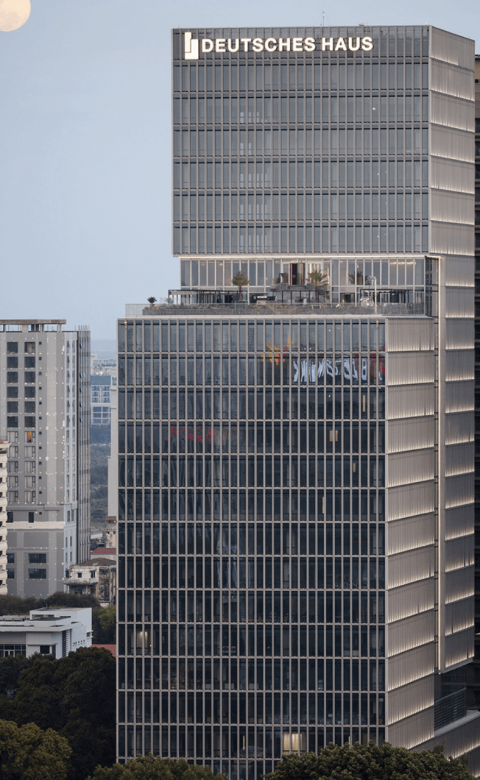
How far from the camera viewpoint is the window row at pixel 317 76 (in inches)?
7559

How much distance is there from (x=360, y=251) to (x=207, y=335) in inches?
1210

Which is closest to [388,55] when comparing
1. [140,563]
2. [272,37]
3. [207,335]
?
[272,37]

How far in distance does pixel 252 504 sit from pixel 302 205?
46.4 m

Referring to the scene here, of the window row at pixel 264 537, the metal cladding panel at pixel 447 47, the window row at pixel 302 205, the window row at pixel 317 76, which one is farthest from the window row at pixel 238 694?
the metal cladding panel at pixel 447 47

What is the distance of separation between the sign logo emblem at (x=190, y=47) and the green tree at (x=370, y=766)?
4007 inches

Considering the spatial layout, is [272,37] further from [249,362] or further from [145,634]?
[145,634]

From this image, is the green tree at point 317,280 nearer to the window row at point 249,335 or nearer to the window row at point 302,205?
the window row at point 302,205

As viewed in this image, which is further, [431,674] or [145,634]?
[431,674]

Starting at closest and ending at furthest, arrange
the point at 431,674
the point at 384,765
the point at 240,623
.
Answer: the point at 384,765 → the point at 240,623 → the point at 431,674

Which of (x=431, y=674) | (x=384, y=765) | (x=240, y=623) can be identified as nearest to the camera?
(x=384, y=765)

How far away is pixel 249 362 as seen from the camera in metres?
176

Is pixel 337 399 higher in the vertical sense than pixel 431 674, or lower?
higher

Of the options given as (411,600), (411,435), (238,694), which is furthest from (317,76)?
(238,694)

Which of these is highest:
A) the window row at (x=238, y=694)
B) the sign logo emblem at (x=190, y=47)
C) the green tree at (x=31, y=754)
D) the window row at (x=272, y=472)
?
the sign logo emblem at (x=190, y=47)
